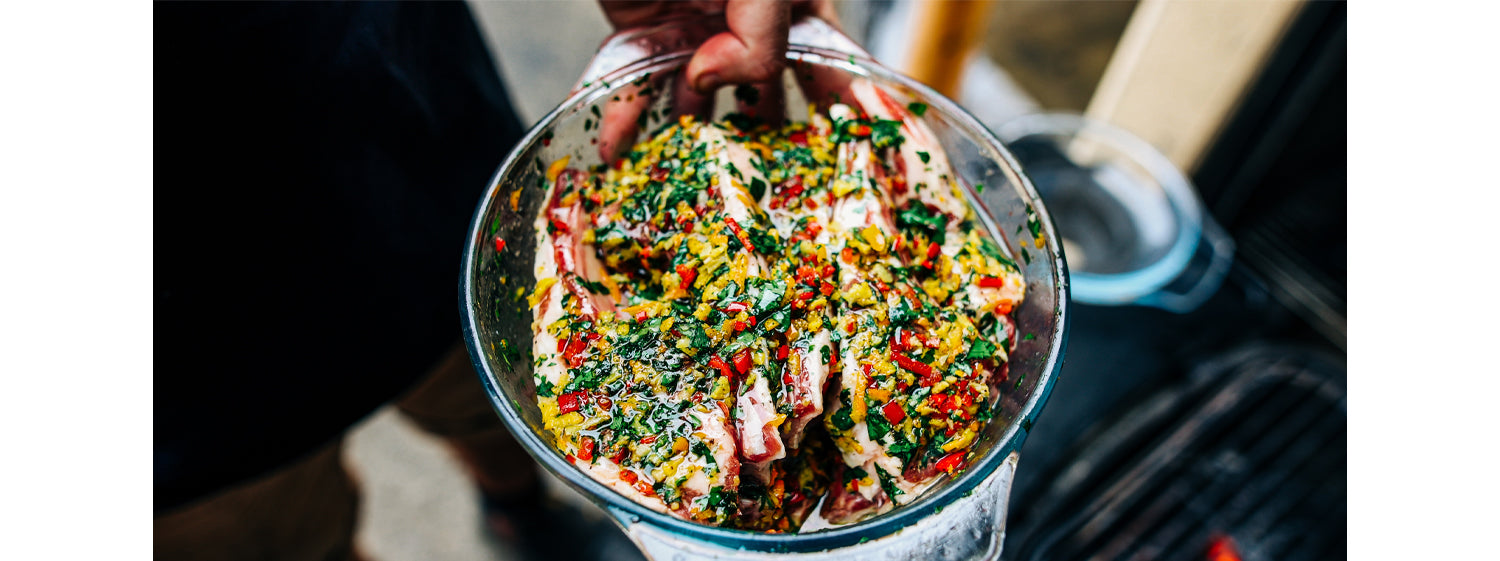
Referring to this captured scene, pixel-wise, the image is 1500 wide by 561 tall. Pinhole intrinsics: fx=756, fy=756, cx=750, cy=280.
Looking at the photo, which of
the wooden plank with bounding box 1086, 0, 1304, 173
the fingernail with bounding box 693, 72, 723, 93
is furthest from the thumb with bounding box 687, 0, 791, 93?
the wooden plank with bounding box 1086, 0, 1304, 173

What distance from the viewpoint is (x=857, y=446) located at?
4.05 ft

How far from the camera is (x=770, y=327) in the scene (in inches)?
48.0

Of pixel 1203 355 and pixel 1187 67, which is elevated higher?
pixel 1187 67

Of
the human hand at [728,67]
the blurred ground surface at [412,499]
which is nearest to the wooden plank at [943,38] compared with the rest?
the human hand at [728,67]

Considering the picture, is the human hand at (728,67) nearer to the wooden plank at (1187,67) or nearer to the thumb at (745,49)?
the thumb at (745,49)

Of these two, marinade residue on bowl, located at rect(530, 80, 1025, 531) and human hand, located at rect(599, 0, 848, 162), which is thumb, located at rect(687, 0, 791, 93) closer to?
human hand, located at rect(599, 0, 848, 162)

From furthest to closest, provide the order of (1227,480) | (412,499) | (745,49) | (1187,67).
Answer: (412,499), (1187,67), (1227,480), (745,49)

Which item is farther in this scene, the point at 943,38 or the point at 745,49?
the point at 943,38

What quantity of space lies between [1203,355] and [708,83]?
6.86 ft

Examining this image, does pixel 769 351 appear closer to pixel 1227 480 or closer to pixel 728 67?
pixel 728 67

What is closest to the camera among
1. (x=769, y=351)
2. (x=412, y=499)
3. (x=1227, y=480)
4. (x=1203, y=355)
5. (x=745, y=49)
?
(x=769, y=351)

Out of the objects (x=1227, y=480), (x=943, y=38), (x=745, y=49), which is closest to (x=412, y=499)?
(x=745, y=49)

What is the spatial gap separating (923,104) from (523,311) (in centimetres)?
88

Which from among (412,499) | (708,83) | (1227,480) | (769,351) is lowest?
(412,499)
